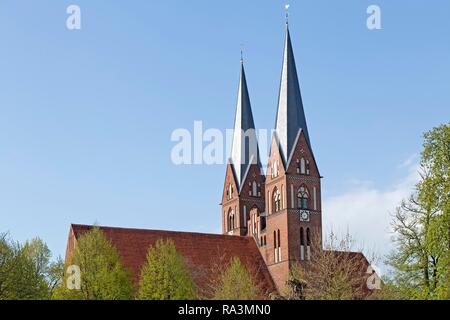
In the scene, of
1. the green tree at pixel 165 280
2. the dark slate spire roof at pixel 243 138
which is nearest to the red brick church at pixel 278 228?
the dark slate spire roof at pixel 243 138

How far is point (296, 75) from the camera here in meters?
66.8

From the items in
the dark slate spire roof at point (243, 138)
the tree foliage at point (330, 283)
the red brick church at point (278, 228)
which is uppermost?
the dark slate spire roof at point (243, 138)

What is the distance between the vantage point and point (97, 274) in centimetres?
4503

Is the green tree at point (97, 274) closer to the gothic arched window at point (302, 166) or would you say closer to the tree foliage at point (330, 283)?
the tree foliage at point (330, 283)

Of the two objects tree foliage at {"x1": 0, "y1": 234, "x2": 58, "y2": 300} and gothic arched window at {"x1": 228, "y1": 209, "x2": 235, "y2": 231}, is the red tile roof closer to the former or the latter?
gothic arched window at {"x1": 228, "y1": 209, "x2": 235, "y2": 231}

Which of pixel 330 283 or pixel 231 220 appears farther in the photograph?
pixel 231 220

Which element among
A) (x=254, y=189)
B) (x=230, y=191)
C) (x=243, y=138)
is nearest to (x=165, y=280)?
(x=254, y=189)

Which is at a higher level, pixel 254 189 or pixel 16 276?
pixel 254 189

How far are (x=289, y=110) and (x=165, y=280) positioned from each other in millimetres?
23111

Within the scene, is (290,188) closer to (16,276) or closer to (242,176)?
(242,176)

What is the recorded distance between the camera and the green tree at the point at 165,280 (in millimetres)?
47281

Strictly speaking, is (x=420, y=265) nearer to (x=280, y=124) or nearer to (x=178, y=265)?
(x=178, y=265)
